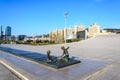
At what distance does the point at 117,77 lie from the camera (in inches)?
298

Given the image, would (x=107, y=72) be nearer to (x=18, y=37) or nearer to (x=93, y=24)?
(x=93, y=24)

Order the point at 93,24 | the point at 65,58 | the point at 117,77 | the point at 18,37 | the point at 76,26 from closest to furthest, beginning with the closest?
1. the point at 117,77
2. the point at 65,58
3. the point at 93,24
4. the point at 76,26
5. the point at 18,37

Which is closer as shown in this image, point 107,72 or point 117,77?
point 117,77

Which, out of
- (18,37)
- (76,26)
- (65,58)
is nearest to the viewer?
(65,58)

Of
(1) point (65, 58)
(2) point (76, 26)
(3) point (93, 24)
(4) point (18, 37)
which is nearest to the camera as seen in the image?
(1) point (65, 58)

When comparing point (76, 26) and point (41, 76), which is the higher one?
point (76, 26)

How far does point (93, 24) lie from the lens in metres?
70.1

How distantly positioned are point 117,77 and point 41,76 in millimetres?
3955

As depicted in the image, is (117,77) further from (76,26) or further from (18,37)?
(18,37)

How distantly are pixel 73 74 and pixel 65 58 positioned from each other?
300cm

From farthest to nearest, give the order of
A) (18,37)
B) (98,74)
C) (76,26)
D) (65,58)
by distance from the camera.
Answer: (18,37)
(76,26)
(65,58)
(98,74)

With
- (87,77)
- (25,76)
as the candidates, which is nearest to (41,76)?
(25,76)

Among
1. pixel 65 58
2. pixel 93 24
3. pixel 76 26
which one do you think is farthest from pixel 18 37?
pixel 65 58

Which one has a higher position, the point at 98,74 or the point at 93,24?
the point at 93,24
